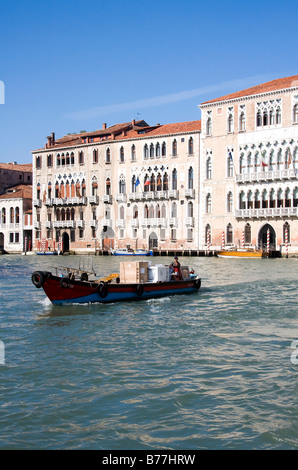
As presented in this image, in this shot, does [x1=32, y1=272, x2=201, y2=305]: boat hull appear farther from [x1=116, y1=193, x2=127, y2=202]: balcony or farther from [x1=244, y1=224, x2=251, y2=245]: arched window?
[x1=116, y1=193, x2=127, y2=202]: balcony

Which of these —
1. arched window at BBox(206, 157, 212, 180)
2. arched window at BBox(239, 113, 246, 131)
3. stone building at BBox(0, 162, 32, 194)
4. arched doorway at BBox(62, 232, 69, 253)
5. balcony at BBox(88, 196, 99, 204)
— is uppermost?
arched window at BBox(239, 113, 246, 131)

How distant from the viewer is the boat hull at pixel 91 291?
1559 cm

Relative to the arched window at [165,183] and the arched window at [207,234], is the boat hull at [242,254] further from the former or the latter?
the arched window at [165,183]

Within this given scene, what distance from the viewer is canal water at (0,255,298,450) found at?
6.39 meters

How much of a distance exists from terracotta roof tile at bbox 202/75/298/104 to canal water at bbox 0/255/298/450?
30.5 metres

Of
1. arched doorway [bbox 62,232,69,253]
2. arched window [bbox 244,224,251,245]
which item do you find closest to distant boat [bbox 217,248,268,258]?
arched window [bbox 244,224,251,245]

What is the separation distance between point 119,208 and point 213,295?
34226 millimetres

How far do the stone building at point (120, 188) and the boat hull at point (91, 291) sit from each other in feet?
99.0

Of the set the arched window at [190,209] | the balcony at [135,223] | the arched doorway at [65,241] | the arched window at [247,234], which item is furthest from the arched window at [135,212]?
the arched window at [247,234]

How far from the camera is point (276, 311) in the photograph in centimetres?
1459

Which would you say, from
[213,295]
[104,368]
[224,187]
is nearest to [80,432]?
[104,368]

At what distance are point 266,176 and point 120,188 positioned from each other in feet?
45.2

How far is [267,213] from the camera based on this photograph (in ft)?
142
